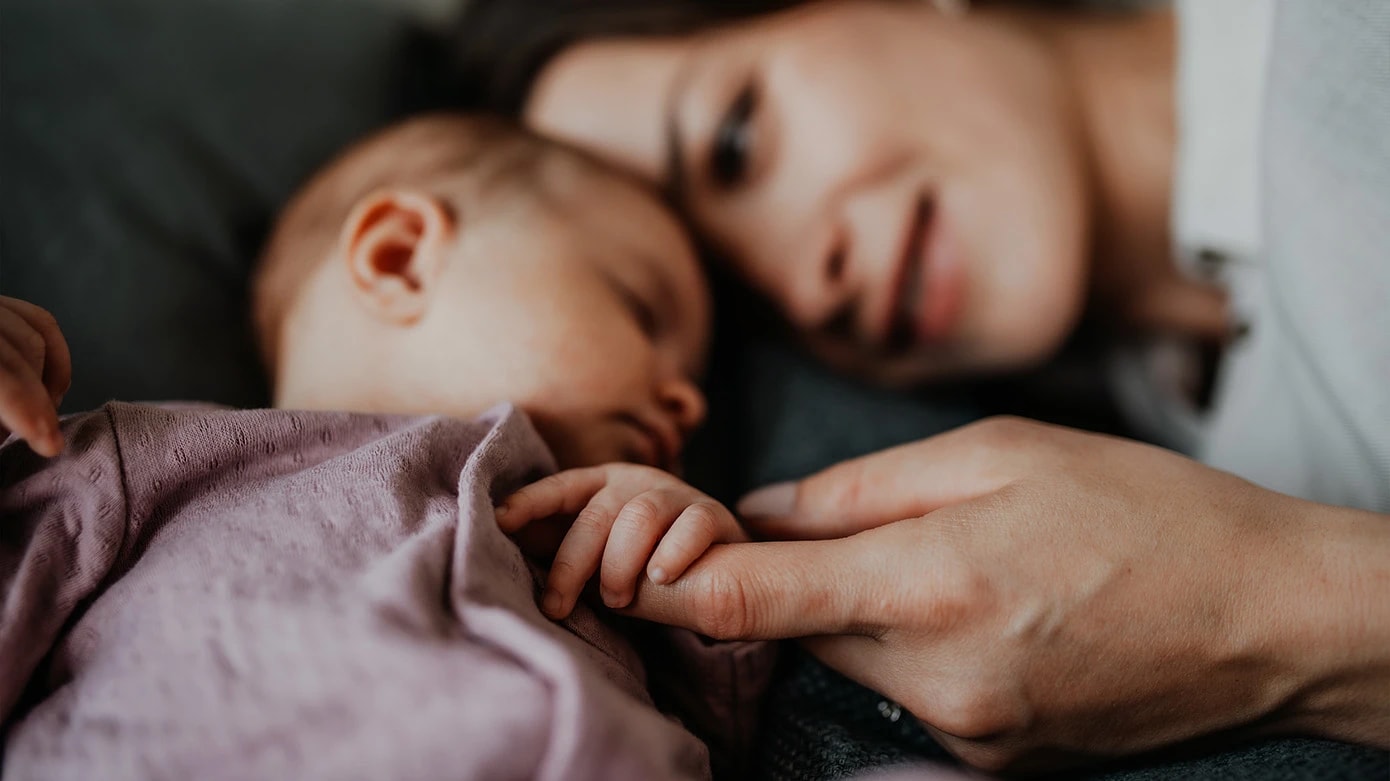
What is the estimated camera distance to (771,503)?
66 centimetres

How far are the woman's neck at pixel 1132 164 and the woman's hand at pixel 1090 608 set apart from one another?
2.64 ft

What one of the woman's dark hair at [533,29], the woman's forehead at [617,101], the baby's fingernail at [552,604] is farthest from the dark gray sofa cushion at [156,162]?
the baby's fingernail at [552,604]

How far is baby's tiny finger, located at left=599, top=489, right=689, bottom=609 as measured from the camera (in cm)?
50

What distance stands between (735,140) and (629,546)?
26.7 inches

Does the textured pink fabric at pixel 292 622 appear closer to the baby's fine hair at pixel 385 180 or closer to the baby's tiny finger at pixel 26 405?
the baby's tiny finger at pixel 26 405

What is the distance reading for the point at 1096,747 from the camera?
53 centimetres

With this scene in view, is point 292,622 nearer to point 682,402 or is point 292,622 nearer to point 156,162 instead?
point 682,402

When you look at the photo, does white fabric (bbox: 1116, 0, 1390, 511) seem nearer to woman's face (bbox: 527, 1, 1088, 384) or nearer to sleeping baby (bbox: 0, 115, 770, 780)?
woman's face (bbox: 527, 1, 1088, 384)

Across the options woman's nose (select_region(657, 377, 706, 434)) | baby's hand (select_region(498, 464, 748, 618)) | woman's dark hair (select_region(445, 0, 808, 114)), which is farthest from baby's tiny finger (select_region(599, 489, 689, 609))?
woman's dark hair (select_region(445, 0, 808, 114))

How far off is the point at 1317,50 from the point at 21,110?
50.3 inches

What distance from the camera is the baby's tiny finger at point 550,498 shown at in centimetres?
55

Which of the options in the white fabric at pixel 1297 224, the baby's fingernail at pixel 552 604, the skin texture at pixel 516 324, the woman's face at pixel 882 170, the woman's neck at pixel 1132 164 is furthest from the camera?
Answer: the woman's neck at pixel 1132 164

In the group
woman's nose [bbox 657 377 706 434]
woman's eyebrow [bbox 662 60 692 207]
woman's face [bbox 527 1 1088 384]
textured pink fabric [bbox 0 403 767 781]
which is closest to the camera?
textured pink fabric [bbox 0 403 767 781]

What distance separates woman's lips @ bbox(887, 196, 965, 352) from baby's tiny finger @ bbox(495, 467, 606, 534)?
559mm
